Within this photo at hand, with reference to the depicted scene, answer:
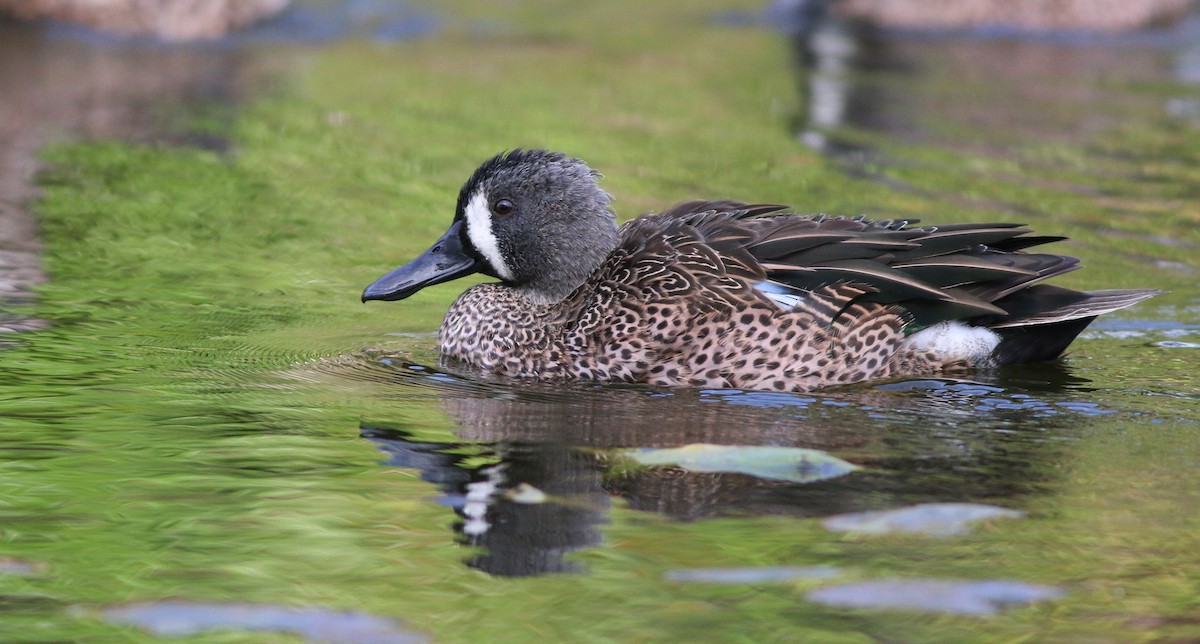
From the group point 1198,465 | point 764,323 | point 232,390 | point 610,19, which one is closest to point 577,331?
point 764,323

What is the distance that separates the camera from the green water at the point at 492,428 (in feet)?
14.3

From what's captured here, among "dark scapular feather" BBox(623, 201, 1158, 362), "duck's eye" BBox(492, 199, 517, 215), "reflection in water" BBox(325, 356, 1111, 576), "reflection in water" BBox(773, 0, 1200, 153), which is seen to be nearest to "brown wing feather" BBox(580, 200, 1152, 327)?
"dark scapular feather" BBox(623, 201, 1158, 362)

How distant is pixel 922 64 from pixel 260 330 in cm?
1158

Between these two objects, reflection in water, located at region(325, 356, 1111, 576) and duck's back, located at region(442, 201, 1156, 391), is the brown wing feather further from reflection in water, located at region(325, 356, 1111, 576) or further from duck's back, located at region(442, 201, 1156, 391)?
reflection in water, located at region(325, 356, 1111, 576)

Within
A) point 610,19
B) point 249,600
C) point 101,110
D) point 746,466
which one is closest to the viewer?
point 249,600

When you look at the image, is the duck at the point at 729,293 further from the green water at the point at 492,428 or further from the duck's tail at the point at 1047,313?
the green water at the point at 492,428

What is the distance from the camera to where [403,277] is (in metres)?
7.29

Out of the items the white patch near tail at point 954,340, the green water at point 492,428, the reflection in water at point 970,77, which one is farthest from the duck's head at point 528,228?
the reflection in water at point 970,77

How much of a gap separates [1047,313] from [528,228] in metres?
2.32

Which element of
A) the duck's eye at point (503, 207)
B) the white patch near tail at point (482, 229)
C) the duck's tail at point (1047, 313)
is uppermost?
the duck's eye at point (503, 207)

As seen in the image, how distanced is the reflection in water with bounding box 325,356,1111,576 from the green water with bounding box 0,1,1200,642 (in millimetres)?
20

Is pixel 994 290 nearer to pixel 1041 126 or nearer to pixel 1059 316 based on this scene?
pixel 1059 316

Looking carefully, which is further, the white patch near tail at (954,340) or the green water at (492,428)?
the white patch near tail at (954,340)

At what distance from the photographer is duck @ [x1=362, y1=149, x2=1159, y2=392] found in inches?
270
